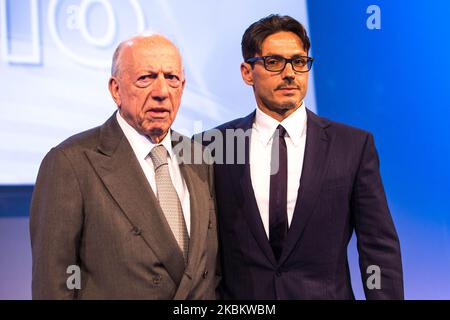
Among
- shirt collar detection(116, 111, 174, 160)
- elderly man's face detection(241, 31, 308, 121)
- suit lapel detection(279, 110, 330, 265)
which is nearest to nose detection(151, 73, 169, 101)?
shirt collar detection(116, 111, 174, 160)

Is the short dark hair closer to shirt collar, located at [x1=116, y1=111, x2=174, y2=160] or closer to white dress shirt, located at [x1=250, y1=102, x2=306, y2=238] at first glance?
white dress shirt, located at [x1=250, y1=102, x2=306, y2=238]

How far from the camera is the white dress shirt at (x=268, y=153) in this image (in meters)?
2.13

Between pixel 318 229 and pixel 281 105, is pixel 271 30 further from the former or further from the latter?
pixel 318 229

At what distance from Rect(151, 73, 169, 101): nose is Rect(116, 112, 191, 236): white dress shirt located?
149mm

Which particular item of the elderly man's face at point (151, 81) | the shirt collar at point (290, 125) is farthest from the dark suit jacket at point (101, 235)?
the shirt collar at point (290, 125)

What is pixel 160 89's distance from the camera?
192 cm

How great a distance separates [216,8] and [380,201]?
1.38 meters

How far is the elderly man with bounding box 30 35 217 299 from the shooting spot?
1.84 metres

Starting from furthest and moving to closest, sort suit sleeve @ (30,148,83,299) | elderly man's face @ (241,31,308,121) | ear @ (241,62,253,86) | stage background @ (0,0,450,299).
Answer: stage background @ (0,0,450,299)
ear @ (241,62,253,86)
elderly man's face @ (241,31,308,121)
suit sleeve @ (30,148,83,299)

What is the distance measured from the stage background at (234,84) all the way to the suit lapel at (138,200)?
43.7 inches

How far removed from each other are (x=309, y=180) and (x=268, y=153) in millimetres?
185

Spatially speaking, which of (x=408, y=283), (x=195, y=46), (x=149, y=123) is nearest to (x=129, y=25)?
(x=195, y=46)

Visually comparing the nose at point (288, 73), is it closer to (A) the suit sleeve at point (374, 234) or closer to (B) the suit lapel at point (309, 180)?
(B) the suit lapel at point (309, 180)

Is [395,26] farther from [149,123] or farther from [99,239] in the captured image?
[99,239]
